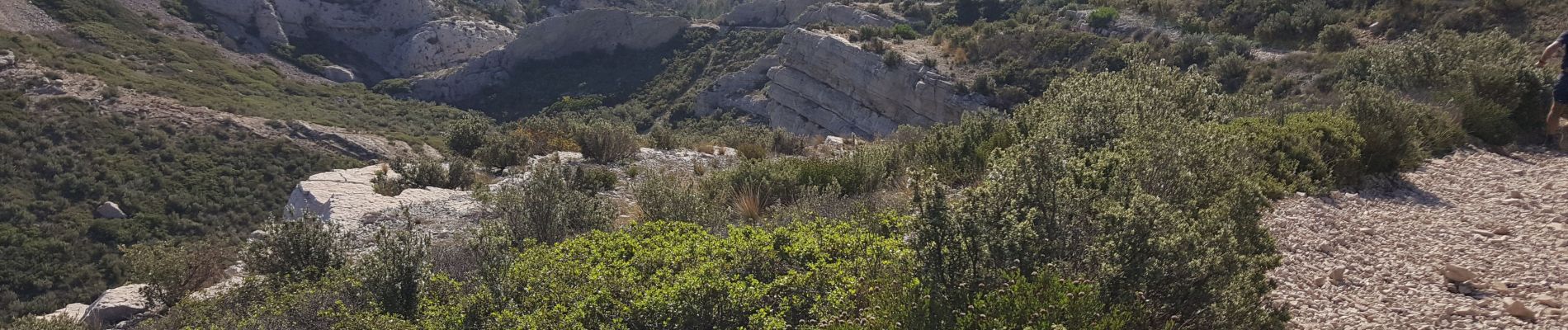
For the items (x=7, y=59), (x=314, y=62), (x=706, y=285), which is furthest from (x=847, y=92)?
(x=314, y=62)

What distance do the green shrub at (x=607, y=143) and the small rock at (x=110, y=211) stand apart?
55.6 feet

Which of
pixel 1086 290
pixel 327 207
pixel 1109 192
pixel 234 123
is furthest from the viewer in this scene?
pixel 234 123

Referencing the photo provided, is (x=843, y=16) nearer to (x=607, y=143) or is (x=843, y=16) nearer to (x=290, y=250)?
(x=607, y=143)

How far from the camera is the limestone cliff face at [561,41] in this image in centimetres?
5188

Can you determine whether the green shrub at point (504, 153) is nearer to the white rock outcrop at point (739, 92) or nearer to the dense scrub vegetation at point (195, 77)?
the dense scrub vegetation at point (195, 77)

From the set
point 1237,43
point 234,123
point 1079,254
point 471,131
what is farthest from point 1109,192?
point 234,123

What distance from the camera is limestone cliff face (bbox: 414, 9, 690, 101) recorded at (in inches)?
2042

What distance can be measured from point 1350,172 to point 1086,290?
4933 millimetres

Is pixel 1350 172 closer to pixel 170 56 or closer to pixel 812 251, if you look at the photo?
pixel 812 251

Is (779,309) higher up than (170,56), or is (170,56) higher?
(779,309)

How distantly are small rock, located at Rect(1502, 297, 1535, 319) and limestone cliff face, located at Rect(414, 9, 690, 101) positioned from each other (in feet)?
171

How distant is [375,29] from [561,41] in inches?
671

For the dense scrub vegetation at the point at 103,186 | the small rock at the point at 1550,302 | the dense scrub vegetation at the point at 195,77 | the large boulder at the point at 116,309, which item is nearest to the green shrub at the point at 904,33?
the dense scrub vegetation at the point at 195,77

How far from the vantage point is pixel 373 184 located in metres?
10.6
